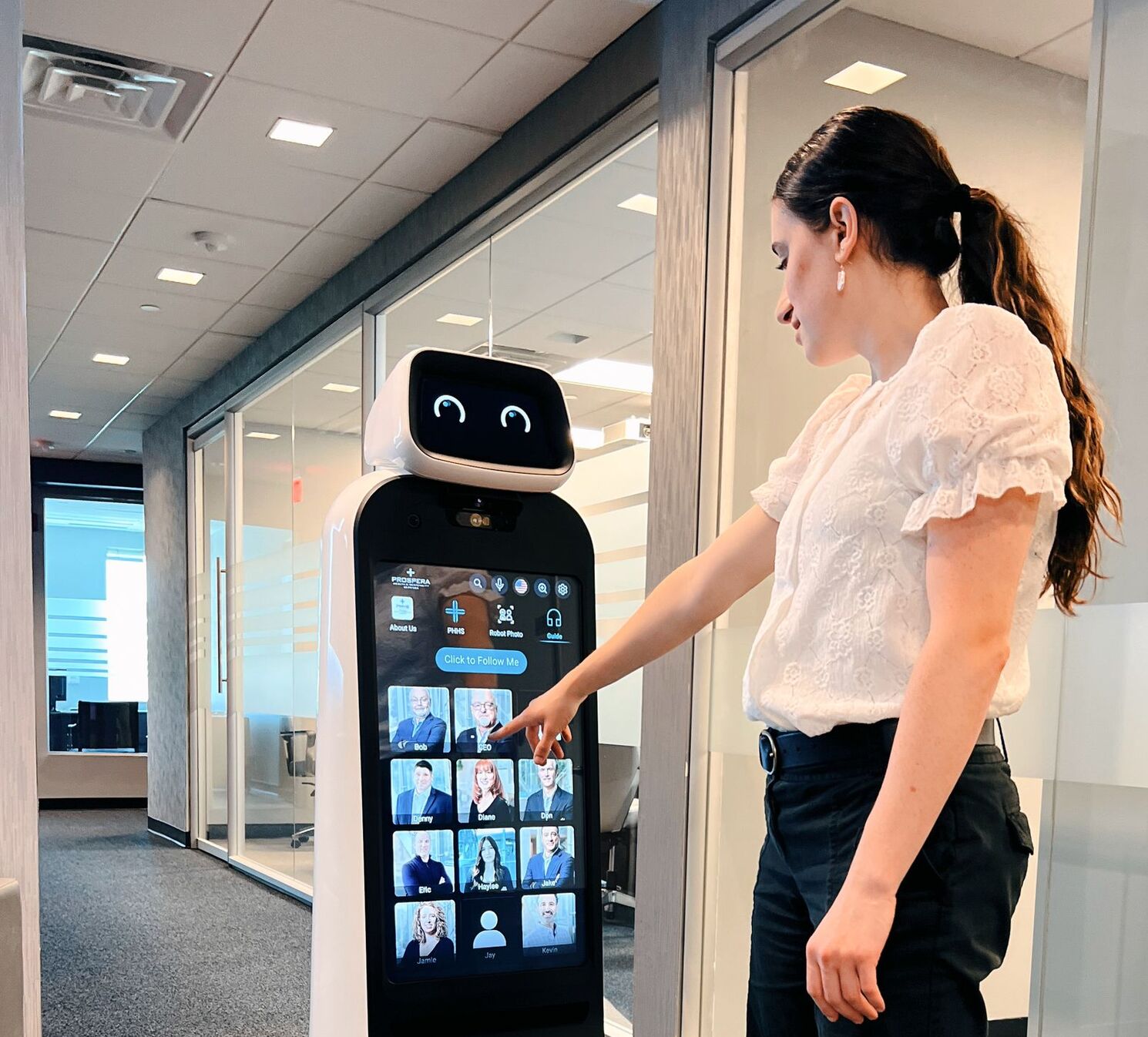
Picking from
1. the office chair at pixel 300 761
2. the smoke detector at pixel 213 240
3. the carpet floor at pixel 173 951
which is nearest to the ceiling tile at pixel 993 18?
the carpet floor at pixel 173 951

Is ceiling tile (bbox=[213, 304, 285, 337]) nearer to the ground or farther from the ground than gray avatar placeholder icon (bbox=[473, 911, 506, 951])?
farther from the ground

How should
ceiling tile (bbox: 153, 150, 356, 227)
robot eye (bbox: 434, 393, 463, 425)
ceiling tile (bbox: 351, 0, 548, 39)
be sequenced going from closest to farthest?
robot eye (bbox: 434, 393, 463, 425) → ceiling tile (bbox: 351, 0, 548, 39) → ceiling tile (bbox: 153, 150, 356, 227)

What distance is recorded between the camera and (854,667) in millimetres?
1078

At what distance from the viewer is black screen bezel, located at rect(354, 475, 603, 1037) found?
167 cm

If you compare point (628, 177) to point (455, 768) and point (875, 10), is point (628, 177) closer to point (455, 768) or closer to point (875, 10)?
point (875, 10)

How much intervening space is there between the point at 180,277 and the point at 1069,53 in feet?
14.7

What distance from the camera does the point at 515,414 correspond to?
1846 mm

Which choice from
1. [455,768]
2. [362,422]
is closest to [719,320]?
[455,768]

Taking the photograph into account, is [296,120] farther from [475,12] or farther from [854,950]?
[854,950]

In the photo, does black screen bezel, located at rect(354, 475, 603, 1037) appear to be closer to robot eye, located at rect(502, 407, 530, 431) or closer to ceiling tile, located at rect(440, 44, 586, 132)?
robot eye, located at rect(502, 407, 530, 431)

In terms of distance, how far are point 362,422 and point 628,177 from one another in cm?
240

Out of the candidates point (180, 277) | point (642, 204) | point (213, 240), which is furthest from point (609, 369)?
point (180, 277)

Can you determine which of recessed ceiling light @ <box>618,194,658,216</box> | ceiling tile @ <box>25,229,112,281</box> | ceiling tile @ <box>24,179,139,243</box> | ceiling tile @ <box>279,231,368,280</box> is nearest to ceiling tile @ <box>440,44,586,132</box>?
recessed ceiling light @ <box>618,194,658,216</box>

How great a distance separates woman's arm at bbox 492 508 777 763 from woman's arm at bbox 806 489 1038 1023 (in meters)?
0.36
